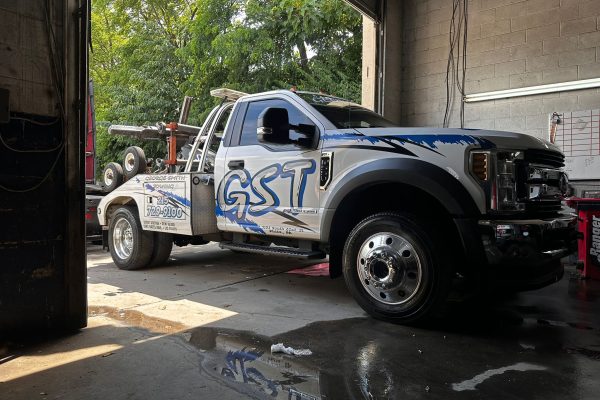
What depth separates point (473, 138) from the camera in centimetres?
379

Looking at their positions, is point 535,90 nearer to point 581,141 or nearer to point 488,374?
point 581,141

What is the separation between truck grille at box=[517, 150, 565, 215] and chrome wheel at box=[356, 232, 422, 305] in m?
Result: 1.02

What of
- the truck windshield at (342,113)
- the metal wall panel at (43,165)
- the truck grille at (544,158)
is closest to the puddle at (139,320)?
the metal wall panel at (43,165)

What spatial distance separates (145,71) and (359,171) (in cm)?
1602

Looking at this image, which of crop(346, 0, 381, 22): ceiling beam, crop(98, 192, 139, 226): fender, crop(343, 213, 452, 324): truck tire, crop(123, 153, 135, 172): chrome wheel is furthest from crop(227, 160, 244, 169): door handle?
crop(346, 0, 381, 22): ceiling beam

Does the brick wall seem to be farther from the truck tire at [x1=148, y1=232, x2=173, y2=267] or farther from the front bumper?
the truck tire at [x1=148, y1=232, x2=173, y2=267]

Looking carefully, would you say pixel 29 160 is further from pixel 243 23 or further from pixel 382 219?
pixel 243 23

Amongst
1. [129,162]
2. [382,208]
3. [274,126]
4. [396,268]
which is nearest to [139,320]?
[274,126]

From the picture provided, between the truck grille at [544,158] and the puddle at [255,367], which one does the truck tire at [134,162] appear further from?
the truck grille at [544,158]

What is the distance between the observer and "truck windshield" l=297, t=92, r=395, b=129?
4.94 m

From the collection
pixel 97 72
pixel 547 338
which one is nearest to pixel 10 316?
pixel 547 338

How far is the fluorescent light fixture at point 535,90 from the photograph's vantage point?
301 inches

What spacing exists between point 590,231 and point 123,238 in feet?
21.2

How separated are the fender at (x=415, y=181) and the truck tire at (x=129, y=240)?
3.46m
